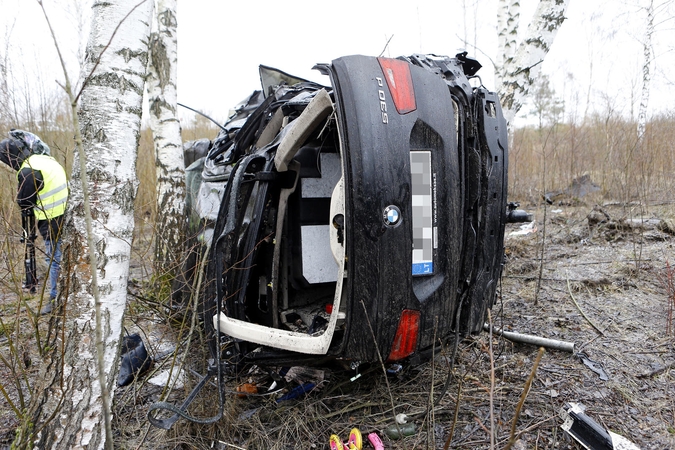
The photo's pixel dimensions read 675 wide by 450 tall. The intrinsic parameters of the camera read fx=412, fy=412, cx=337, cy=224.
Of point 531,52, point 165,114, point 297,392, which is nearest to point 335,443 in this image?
point 297,392

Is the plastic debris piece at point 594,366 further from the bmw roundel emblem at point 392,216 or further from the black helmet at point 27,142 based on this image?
the black helmet at point 27,142

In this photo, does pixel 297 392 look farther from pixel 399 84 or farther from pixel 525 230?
pixel 525 230

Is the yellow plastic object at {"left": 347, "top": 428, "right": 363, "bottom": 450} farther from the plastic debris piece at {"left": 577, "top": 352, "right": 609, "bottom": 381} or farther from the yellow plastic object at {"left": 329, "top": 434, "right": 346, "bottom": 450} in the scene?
the plastic debris piece at {"left": 577, "top": 352, "right": 609, "bottom": 381}

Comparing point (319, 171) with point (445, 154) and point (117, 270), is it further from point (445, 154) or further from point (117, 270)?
point (117, 270)

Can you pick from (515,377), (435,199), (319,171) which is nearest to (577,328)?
(515,377)

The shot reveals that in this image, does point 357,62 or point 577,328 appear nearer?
point 357,62

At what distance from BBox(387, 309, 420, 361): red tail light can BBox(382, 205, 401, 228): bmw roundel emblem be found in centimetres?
38

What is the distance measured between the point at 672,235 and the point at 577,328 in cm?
322

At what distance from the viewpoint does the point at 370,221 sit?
1.69m

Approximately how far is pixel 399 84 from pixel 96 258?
56.5 inches

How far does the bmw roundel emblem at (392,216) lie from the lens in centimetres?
170

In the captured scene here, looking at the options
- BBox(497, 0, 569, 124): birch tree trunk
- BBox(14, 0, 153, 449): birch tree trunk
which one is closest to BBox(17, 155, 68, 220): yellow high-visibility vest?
BBox(14, 0, 153, 449): birch tree trunk

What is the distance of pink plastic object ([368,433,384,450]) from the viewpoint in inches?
77.1

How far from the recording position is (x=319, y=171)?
8.58ft
